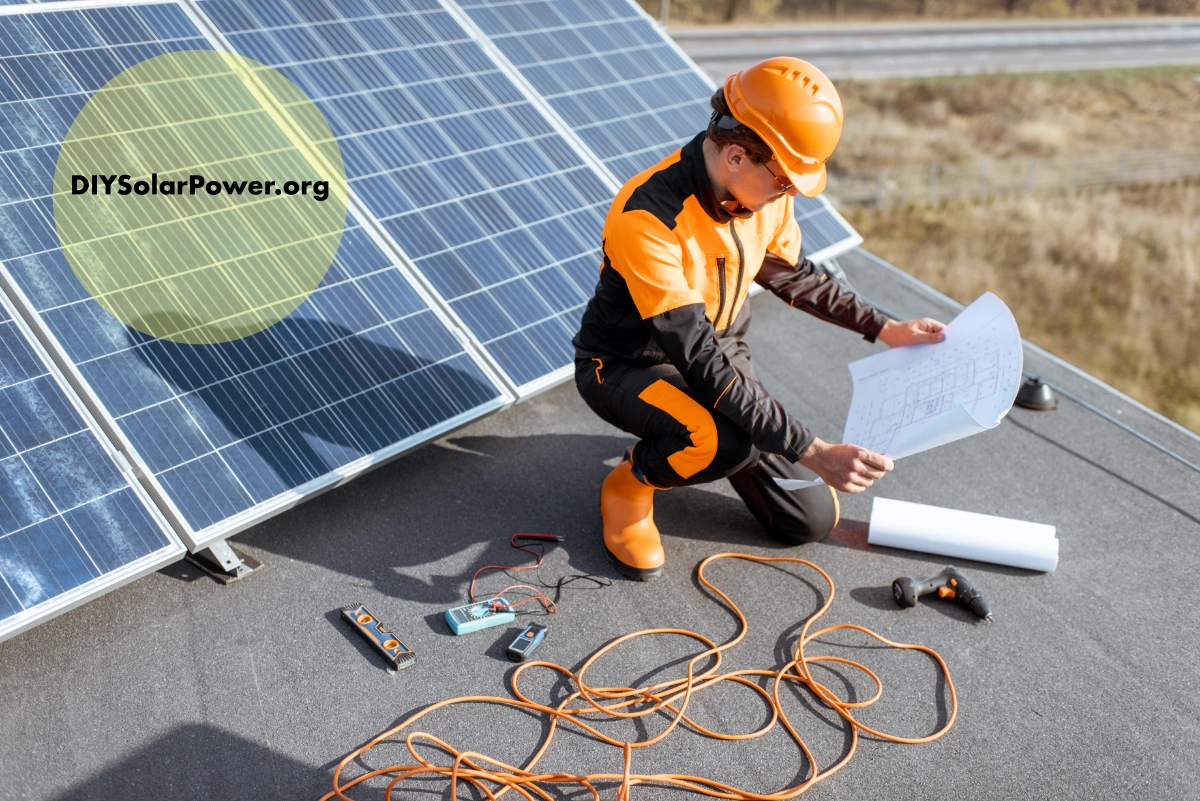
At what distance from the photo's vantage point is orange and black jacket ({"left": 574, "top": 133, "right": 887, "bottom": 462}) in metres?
3.11

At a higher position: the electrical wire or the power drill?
the power drill

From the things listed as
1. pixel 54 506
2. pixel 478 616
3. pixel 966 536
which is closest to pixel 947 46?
pixel 966 536

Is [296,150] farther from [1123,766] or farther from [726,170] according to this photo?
[1123,766]

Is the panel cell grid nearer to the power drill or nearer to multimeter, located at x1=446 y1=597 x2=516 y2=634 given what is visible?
multimeter, located at x1=446 y1=597 x2=516 y2=634

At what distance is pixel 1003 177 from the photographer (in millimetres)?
16750

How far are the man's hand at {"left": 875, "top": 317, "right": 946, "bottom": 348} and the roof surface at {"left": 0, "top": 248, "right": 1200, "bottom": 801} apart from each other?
2.68 feet

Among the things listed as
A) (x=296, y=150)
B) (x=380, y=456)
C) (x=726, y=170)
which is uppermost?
(x=726, y=170)

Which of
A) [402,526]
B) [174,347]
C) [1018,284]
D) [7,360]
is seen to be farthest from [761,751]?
[1018,284]

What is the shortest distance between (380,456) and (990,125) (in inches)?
868

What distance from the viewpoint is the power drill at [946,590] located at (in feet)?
11.4

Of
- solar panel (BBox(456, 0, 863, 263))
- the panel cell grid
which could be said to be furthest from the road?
the panel cell grid

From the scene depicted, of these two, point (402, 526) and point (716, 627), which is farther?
point (402, 526)

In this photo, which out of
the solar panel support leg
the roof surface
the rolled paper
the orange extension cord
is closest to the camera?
the orange extension cord

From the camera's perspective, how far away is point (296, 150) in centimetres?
414
